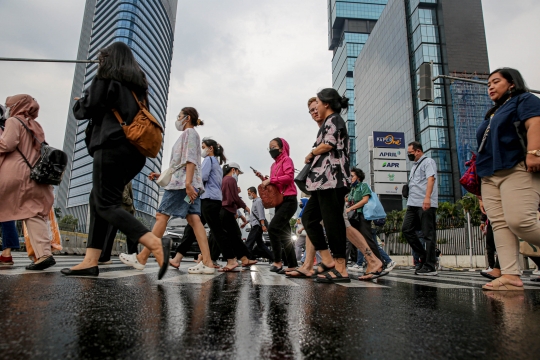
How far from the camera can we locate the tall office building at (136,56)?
10631cm

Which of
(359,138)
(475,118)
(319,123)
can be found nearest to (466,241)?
(319,123)

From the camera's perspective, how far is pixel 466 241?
15188 millimetres

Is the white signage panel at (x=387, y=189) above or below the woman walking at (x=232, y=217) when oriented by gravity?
above

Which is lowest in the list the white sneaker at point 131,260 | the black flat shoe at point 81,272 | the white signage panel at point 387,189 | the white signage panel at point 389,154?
the black flat shoe at point 81,272

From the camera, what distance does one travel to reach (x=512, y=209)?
3.14 m

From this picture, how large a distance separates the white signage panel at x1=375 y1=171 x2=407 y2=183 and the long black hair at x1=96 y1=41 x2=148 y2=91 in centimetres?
2152

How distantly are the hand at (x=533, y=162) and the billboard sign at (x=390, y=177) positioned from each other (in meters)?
20.8

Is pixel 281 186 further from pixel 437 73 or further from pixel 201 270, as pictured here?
pixel 437 73

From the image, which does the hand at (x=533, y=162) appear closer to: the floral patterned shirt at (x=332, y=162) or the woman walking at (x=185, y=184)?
the floral patterned shirt at (x=332, y=162)

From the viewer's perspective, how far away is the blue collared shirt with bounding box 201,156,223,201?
539 cm

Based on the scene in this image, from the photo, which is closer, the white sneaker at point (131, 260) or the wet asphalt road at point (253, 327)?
the wet asphalt road at point (253, 327)

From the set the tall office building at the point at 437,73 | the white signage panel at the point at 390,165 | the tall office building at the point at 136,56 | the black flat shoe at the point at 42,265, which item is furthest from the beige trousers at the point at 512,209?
the tall office building at the point at 136,56

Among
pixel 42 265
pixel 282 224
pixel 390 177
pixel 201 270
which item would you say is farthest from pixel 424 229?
pixel 390 177

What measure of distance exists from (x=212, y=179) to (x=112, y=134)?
99.7 inches
